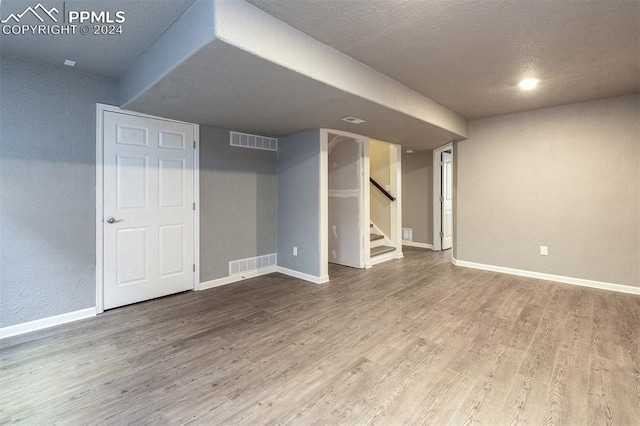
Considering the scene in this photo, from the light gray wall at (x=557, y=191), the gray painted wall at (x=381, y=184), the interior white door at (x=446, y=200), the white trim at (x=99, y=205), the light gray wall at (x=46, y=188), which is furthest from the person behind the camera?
the interior white door at (x=446, y=200)

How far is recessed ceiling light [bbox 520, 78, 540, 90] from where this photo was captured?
3.06m

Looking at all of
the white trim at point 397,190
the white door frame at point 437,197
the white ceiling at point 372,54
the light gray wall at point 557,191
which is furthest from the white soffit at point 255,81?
the white door frame at point 437,197

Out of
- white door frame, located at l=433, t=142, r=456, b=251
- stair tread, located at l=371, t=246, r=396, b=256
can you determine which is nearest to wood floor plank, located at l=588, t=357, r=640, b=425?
stair tread, located at l=371, t=246, r=396, b=256

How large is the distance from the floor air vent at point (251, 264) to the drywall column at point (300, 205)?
159 millimetres

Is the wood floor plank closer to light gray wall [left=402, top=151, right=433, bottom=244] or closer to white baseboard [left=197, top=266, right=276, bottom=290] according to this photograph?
white baseboard [left=197, top=266, right=276, bottom=290]

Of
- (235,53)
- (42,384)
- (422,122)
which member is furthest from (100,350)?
(422,122)

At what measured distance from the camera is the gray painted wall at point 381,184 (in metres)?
5.91

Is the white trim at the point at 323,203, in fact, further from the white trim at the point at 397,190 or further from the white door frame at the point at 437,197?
the white door frame at the point at 437,197

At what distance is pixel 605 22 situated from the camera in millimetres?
2039

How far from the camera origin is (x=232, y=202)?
4.16 meters

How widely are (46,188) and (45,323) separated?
1239 mm

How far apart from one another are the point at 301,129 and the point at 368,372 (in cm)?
313

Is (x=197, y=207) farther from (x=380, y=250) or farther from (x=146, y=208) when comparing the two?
(x=380, y=250)

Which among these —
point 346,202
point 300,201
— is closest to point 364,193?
point 346,202
